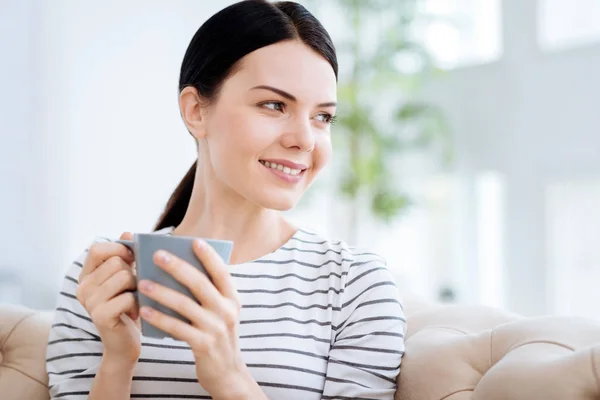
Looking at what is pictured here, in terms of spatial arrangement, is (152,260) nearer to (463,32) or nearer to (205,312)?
(205,312)

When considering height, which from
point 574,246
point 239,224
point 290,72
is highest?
point 290,72

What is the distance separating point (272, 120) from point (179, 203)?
→ 436mm

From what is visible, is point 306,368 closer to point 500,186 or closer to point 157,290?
point 157,290

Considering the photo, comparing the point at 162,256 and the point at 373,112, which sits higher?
the point at 373,112

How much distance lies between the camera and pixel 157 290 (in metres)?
1.05

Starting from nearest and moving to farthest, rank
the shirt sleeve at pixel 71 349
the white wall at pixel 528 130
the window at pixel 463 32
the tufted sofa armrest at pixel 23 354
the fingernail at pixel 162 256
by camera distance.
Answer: the fingernail at pixel 162 256 < the shirt sleeve at pixel 71 349 < the tufted sofa armrest at pixel 23 354 < the white wall at pixel 528 130 < the window at pixel 463 32

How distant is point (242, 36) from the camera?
1.47 metres

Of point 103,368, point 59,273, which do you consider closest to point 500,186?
point 59,273

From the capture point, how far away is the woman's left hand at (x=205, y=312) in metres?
1.05

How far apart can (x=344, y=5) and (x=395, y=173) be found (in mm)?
1137

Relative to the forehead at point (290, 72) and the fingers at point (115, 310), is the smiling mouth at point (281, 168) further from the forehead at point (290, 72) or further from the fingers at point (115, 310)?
the fingers at point (115, 310)

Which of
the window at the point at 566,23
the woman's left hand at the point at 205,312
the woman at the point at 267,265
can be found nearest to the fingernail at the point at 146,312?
the woman's left hand at the point at 205,312

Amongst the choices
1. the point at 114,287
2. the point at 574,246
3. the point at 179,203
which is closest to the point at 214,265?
the point at 114,287

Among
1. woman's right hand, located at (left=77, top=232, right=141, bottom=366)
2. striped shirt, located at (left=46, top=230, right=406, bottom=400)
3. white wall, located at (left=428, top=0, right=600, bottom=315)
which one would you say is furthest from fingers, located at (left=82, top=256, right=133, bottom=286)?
white wall, located at (left=428, top=0, right=600, bottom=315)
